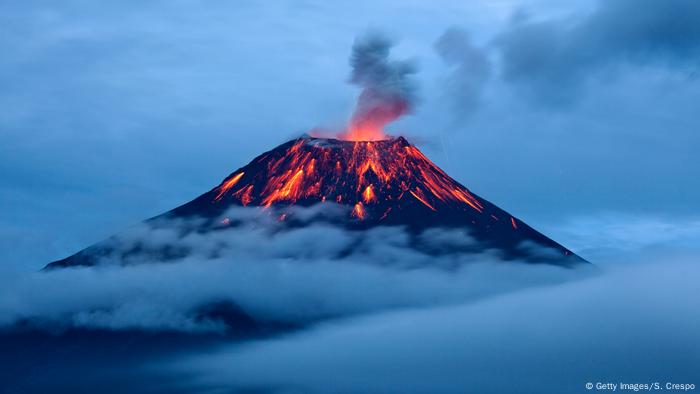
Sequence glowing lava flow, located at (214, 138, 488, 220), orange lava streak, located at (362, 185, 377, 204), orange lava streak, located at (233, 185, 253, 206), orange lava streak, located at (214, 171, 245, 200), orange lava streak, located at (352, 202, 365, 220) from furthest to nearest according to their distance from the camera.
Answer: orange lava streak, located at (214, 171, 245, 200) → orange lava streak, located at (352, 202, 365, 220) → orange lava streak, located at (233, 185, 253, 206) → orange lava streak, located at (362, 185, 377, 204) → glowing lava flow, located at (214, 138, 488, 220)

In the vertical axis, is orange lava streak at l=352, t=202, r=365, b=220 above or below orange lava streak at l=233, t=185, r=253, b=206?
below

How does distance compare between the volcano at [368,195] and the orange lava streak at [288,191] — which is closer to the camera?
the volcano at [368,195]

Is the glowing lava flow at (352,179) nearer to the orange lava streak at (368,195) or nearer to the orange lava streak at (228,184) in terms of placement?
the orange lava streak at (368,195)

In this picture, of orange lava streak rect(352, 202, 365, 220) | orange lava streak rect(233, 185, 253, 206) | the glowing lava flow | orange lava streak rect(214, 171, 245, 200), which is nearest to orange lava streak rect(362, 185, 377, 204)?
the glowing lava flow

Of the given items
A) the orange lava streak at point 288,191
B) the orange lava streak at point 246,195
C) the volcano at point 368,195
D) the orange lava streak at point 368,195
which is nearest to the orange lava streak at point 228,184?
the volcano at point 368,195

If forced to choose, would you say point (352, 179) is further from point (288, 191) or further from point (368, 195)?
point (288, 191)

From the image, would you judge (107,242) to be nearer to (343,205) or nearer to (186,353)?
(186,353)

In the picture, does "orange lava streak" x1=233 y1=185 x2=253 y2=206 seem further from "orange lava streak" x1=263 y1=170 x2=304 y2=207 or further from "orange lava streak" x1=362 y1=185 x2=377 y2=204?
"orange lava streak" x1=362 y1=185 x2=377 y2=204

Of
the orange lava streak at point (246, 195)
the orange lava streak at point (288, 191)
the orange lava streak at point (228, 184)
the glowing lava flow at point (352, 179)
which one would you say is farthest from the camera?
the orange lava streak at point (228, 184)
